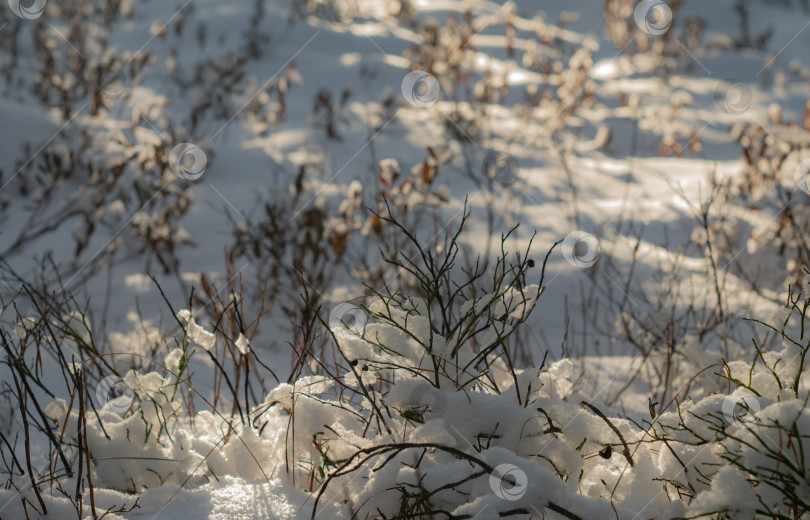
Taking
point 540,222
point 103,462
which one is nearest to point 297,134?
point 540,222

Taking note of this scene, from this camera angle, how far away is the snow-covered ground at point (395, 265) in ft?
3.26

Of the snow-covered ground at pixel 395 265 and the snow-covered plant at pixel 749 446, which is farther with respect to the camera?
the snow-covered ground at pixel 395 265

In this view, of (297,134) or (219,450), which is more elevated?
(297,134)

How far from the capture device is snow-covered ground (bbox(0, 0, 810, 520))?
100 centimetres

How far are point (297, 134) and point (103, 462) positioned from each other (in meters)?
4.34

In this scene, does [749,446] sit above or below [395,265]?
below

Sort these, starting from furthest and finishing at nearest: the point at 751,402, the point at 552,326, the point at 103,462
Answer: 1. the point at 552,326
2. the point at 103,462
3. the point at 751,402

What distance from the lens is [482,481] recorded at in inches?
34.8

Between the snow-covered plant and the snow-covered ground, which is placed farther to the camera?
the snow-covered ground

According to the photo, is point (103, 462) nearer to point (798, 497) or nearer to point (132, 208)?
point (798, 497)

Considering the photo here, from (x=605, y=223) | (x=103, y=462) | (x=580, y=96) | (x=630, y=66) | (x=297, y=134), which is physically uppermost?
(x=630, y=66)

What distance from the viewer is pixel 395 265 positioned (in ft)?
7.47

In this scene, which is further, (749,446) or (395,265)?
(395,265)

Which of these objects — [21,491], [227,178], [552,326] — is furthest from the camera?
[227,178]
